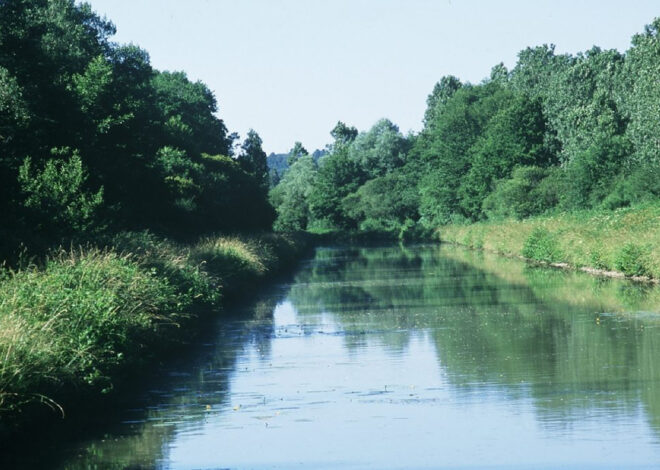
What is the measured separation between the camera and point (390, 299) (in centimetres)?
3672

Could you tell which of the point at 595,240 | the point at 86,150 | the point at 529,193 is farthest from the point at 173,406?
the point at 529,193

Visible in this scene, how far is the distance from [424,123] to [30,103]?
378 ft

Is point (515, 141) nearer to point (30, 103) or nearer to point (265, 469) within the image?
point (30, 103)

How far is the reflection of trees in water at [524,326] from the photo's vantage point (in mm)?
17047

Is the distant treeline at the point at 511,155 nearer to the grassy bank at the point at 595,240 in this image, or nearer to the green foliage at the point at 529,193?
the green foliage at the point at 529,193

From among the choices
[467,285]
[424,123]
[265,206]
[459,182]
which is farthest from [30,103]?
[424,123]

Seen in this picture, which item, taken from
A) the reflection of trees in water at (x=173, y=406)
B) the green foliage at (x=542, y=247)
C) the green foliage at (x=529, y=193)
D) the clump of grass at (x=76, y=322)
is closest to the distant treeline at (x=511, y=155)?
the green foliage at (x=529, y=193)

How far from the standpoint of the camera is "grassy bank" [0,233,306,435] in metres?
14.0

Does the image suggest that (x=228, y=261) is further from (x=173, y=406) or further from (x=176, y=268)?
(x=173, y=406)

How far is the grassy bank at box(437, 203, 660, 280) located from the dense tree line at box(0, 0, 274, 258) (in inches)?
685

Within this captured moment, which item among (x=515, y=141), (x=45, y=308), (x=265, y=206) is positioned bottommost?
(x=45, y=308)

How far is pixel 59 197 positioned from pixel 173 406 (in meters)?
19.7

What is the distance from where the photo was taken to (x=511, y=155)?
90688mm

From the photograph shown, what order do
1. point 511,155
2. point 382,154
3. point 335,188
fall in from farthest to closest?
point 382,154 → point 335,188 → point 511,155
